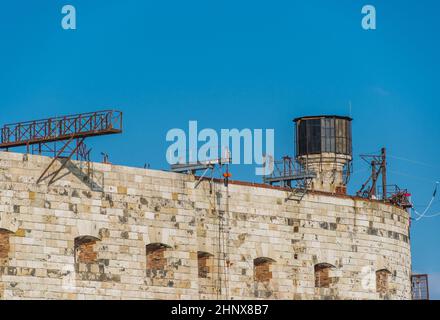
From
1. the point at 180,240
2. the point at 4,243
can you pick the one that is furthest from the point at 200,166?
the point at 4,243

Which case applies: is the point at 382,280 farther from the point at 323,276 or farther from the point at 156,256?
the point at 156,256

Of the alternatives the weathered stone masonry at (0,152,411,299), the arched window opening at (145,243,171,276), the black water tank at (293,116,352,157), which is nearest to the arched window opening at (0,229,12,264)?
the weathered stone masonry at (0,152,411,299)

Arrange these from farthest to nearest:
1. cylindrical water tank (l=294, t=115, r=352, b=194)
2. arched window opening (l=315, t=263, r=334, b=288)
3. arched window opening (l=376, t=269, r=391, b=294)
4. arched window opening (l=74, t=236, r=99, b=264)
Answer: cylindrical water tank (l=294, t=115, r=352, b=194), arched window opening (l=376, t=269, r=391, b=294), arched window opening (l=315, t=263, r=334, b=288), arched window opening (l=74, t=236, r=99, b=264)

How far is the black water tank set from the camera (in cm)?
7500

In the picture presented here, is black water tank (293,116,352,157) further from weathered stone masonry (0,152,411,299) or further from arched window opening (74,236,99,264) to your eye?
arched window opening (74,236,99,264)

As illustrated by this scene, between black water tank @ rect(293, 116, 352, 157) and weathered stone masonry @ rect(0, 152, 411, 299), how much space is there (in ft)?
17.8

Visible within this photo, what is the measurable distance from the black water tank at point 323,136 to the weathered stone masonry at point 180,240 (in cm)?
543

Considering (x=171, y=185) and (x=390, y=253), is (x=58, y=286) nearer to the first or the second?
(x=171, y=185)

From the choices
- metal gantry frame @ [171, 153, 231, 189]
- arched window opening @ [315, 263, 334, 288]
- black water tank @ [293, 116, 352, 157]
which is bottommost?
arched window opening @ [315, 263, 334, 288]

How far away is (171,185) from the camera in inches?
2406

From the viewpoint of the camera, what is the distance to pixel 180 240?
6072 centimetres

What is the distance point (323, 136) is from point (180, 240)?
16.9 meters

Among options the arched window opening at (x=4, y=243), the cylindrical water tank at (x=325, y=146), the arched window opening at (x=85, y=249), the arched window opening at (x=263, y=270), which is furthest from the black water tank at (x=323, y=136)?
the arched window opening at (x=4, y=243)

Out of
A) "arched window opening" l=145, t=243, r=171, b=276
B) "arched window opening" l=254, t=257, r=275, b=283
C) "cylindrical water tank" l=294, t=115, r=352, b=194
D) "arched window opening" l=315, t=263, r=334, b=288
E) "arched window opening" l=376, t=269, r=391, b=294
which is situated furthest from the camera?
"cylindrical water tank" l=294, t=115, r=352, b=194
